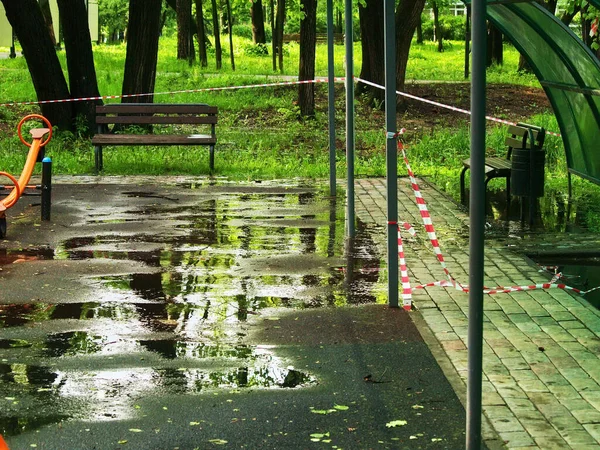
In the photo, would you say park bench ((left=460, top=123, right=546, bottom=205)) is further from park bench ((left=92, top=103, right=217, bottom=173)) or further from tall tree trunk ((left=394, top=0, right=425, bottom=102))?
tall tree trunk ((left=394, top=0, right=425, bottom=102))

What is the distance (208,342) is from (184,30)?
28.7 meters

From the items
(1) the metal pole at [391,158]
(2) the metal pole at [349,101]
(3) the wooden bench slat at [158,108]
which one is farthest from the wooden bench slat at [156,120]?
(1) the metal pole at [391,158]

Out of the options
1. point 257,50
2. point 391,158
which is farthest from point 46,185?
point 257,50

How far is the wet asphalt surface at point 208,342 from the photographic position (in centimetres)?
524

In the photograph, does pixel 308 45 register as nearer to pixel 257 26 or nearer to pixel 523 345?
pixel 523 345

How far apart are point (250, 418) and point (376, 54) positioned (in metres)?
18.2

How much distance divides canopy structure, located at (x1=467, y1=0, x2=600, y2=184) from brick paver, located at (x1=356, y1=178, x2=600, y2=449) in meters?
1.96

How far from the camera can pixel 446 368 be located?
6141 millimetres

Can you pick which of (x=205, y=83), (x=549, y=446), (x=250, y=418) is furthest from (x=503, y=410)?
(x=205, y=83)

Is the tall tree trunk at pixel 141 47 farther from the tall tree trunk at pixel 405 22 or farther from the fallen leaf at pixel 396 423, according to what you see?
the fallen leaf at pixel 396 423

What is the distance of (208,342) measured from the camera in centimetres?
673

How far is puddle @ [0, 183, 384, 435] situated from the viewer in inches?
232

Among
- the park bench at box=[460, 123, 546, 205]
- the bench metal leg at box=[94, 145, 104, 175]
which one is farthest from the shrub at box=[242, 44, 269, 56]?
the park bench at box=[460, 123, 546, 205]

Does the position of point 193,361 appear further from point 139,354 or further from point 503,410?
point 503,410
